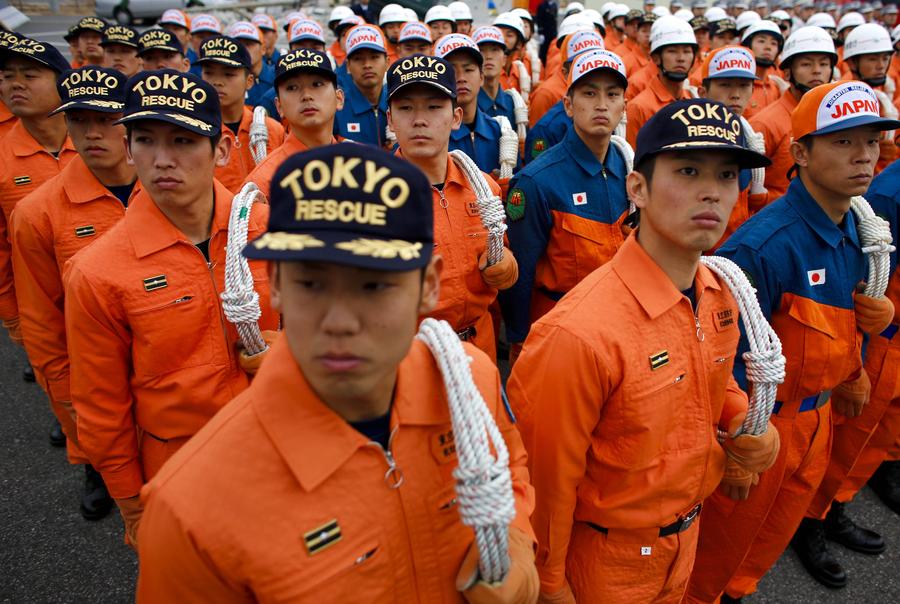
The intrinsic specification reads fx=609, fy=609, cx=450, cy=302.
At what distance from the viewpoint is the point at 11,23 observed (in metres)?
7.43

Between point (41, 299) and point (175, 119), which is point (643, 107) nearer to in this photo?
point (175, 119)

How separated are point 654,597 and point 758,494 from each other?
3.08 ft

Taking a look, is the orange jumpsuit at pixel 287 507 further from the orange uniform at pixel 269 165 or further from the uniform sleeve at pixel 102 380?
the orange uniform at pixel 269 165

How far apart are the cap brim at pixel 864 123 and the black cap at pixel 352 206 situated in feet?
8.10

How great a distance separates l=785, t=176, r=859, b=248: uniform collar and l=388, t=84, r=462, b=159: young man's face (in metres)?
1.89

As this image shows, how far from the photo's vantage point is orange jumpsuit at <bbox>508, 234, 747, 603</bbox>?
2105 mm

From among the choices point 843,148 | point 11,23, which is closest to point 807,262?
point 843,148

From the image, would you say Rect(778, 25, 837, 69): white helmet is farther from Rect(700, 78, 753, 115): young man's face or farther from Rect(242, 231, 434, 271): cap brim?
Rect(242, 231, 434, 271): cap brim

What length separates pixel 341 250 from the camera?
4.18ft

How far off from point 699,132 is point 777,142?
4077 millimetres

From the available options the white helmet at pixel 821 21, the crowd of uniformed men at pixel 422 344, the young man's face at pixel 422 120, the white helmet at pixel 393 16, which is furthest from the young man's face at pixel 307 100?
the white helmet at pixel 821 21

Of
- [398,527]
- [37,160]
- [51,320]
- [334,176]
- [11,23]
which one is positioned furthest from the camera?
[11,23]

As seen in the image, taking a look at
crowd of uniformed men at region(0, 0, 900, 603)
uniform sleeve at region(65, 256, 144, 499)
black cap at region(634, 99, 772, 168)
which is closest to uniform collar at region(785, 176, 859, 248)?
crowd of uniformed men at region(0, 0, 900, 603)

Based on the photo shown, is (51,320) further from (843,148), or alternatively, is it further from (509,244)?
(843,148)
